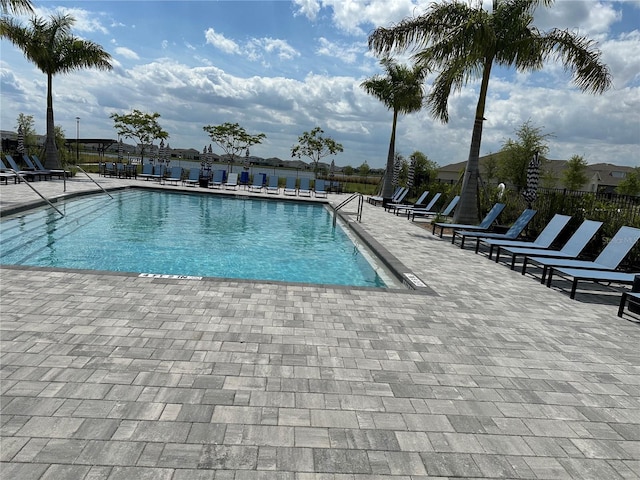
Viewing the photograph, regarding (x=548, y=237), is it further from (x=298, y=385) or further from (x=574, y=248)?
(x=298, y=385)

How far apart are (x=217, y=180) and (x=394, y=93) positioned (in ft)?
36.7

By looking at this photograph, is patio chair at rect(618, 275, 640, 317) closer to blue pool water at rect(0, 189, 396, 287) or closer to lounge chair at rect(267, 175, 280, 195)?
blue pool water at rect(0, 189, 396, 287)

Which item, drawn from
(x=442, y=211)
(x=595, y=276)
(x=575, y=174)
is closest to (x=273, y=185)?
(x=442, y=211)

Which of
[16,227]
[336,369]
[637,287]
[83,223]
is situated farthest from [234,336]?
[83,223]

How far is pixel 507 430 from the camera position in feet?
9.10

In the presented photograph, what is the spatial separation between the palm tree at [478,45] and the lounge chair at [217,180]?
1381cm

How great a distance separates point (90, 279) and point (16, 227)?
568cm

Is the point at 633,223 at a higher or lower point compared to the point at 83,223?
higher

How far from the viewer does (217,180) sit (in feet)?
79.4

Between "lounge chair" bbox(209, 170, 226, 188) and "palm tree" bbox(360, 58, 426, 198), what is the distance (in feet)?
31.2

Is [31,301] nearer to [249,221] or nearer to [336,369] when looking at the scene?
[336,369]

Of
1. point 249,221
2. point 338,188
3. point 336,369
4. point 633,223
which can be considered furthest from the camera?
point 338,188

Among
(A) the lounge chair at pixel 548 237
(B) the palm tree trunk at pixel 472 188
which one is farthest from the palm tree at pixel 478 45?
(A) the lounge chair at pixel 548 237

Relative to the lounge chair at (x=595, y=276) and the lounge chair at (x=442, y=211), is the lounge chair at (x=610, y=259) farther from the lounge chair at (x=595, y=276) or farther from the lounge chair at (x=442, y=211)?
the lounge chair at (x=442, y=211)
